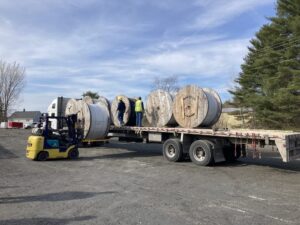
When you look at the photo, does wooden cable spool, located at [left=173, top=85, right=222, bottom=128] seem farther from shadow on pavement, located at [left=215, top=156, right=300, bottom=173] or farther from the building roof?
the building roof

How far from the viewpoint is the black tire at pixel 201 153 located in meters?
13.1

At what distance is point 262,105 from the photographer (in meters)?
32.2

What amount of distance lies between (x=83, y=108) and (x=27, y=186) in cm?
844

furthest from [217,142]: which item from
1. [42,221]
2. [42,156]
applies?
[42,221]

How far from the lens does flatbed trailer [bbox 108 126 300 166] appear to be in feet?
36.1

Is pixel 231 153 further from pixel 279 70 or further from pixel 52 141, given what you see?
pixel 279 70

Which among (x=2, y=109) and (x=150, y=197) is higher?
(x=2, y=109)

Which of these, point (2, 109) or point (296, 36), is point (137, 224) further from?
point (2, 109)

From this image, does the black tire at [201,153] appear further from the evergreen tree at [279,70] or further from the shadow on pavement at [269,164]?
the evergreen tree at [279,70]

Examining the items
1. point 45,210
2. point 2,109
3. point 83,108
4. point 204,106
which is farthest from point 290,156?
point 2,109

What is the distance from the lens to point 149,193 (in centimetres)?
880

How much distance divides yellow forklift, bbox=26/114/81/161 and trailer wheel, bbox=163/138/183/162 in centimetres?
419

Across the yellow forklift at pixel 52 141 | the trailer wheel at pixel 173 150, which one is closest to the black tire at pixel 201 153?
the trailer wheel at pixel 173 150

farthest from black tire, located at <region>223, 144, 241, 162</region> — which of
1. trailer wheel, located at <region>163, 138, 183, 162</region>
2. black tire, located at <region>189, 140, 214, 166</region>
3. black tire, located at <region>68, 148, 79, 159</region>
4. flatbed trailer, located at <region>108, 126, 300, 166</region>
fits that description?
black tire, located at <region>68, 148, 79, 159</region>
